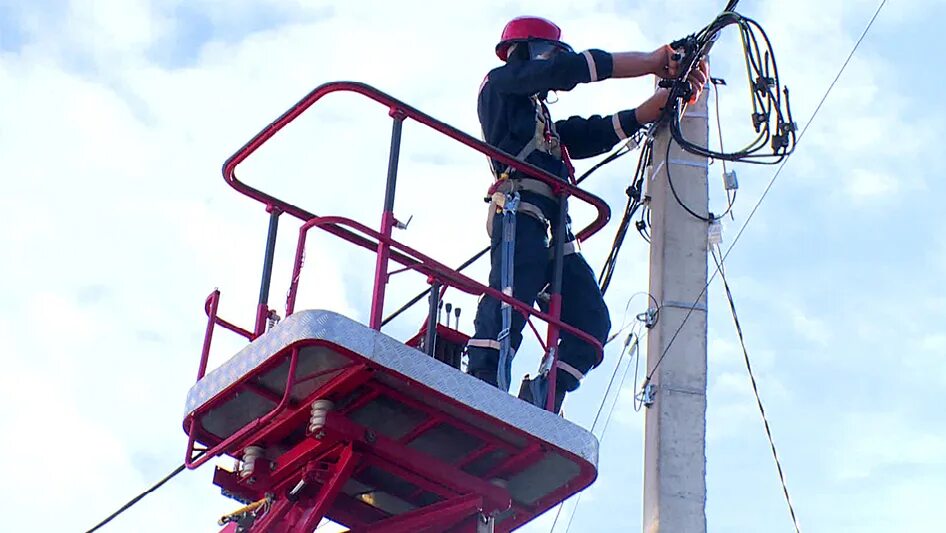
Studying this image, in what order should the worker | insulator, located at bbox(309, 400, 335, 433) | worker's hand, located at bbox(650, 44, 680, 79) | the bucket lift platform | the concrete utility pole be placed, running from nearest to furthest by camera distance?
the bucket lift platform < insulator, located at bbox(309, 400, 335, 433) < the concrete utility pole < the worker < worker's hand, located at bbox(650, 44, 680, 79)

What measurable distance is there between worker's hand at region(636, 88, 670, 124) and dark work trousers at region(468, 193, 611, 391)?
90 cm

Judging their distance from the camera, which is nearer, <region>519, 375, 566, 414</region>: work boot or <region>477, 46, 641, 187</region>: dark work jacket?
<region>519, 375, 566, 414</region>: work boot

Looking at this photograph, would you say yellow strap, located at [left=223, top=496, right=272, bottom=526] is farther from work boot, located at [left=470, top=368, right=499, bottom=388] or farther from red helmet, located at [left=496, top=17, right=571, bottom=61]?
red helmet, located at [left=496, top=17, right=571, bottom=61]

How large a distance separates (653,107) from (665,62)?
307 millimetres

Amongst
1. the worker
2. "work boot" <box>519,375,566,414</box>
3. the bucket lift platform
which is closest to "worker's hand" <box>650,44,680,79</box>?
the worker

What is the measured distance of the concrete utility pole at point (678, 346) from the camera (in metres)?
8.71

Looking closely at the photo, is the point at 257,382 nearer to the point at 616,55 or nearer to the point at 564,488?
the point at 564,488

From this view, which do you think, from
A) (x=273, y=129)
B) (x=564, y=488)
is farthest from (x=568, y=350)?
(x=273, y=129)

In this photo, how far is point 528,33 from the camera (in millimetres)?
10375

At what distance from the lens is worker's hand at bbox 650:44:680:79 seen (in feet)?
33.1

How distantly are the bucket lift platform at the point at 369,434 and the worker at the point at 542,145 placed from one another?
495mm

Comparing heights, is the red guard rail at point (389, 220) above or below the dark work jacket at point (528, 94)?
below

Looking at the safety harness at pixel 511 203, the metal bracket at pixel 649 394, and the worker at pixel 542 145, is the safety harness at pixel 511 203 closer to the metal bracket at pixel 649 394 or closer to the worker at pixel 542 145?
the worker at pixel 542 145

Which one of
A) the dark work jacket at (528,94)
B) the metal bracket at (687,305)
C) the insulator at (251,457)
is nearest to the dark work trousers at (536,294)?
the dark work jacket at (528,94)
